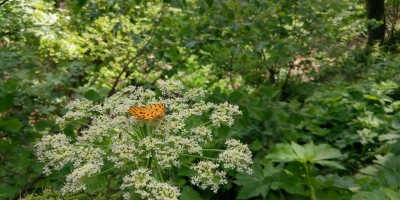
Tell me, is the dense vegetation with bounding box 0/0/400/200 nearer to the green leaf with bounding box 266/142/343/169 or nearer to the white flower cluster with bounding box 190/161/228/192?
the green leaf with bounding box 266/142/343/169

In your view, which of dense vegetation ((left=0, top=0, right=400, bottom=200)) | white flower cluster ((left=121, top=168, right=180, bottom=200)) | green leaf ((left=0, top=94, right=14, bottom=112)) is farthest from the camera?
green leaf ((left=0, top=94, right=14, bottom=112))

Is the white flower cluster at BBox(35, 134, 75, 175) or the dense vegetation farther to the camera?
the dense vegetation

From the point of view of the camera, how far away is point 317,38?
661cm

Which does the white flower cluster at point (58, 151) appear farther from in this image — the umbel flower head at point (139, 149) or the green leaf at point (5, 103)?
the green leaf at point (5, 103)

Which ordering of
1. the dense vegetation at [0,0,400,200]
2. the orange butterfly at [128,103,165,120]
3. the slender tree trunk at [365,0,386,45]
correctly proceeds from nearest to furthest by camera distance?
the orange butterfly at [128,103,165,120], the dense vegetation at [0,0,400,200], the slender tree trunk at [365,0,386,45]

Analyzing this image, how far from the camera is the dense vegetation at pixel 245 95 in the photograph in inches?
97.3

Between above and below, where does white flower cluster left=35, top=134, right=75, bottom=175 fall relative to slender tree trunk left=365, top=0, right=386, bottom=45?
above

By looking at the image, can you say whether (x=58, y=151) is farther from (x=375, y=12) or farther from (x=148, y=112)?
(x=375, y=12)

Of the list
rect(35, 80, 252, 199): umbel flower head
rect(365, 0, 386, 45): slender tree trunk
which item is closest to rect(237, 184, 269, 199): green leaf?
rect(35, 80, 252, 199): umbel flower head

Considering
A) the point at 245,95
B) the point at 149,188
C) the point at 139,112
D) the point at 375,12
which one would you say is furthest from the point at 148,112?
the point at 375,12

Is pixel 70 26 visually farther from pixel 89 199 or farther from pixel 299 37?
pixel 89 199

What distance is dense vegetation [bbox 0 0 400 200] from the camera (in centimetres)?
247

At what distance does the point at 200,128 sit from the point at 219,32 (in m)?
3.28

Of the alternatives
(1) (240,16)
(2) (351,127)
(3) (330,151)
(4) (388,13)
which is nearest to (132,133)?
(3) (330,151)
